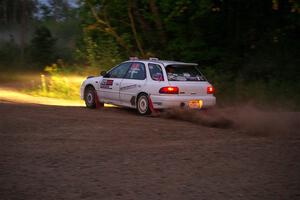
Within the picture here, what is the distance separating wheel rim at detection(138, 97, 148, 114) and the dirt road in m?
0.89

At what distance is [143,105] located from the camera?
550 inches

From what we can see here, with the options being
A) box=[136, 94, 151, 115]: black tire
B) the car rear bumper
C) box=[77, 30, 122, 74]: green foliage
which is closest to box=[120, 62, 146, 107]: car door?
box=[136, 94, 151, 115]: black tire

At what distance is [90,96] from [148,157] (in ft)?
25.9

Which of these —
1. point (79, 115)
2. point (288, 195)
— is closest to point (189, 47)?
point (79, 115)

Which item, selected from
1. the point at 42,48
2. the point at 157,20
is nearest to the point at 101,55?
the point at 157,20

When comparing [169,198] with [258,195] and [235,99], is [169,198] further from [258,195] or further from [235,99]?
[235,99]

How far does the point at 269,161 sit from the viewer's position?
26.9 feet

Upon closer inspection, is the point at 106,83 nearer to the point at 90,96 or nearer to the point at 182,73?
the point at 90,96

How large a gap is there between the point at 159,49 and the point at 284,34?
5.27 meters

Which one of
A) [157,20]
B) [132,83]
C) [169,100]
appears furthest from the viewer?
[157,20]

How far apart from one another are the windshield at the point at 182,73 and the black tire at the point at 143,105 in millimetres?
820

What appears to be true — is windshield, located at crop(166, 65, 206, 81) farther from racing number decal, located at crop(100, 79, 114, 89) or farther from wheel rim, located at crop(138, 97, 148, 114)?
racing number decal, located at crop(100, 79, 114, 89)

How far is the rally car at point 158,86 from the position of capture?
1344 centimetres

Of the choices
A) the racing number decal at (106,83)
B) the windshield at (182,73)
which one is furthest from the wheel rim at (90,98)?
the windshield at (182,73)
